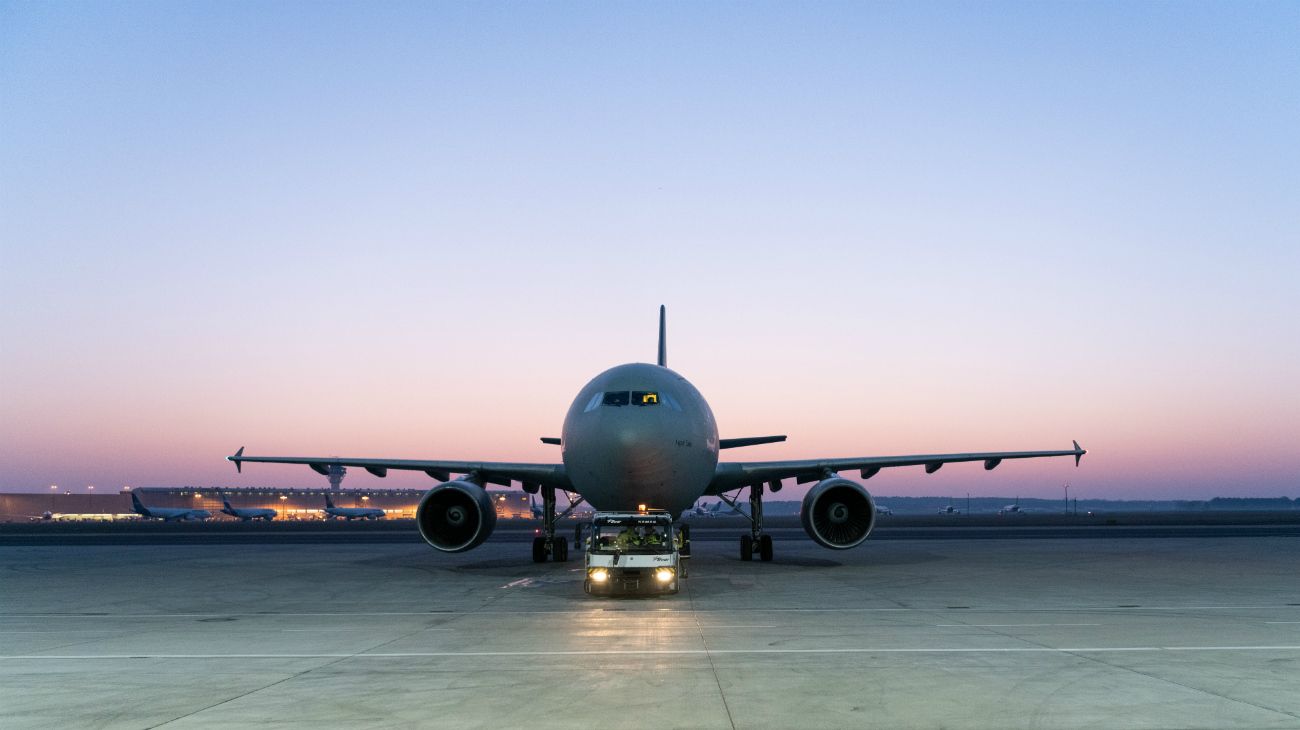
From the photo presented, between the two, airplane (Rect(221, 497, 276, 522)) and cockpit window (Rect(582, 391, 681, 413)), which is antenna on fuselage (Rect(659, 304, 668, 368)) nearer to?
cockpit window (Rect(582, 391, 681, 413))

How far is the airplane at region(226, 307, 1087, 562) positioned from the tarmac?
2172mm

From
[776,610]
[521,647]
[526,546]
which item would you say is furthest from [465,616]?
[526,546]

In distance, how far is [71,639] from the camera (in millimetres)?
12539

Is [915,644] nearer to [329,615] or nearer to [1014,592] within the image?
[1014,592]

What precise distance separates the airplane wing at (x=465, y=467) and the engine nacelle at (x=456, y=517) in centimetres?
157

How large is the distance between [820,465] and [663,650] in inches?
653

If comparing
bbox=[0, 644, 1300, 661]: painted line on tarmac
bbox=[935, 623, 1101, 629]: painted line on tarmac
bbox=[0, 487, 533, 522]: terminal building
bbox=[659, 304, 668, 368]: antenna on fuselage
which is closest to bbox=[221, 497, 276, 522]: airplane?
bbox=[0, 487, 533, 522]: terminal building

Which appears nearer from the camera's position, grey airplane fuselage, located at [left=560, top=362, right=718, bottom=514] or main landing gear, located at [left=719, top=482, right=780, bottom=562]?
grey airplane fuselage, located at [left=560, top=362, right=718, bottom=514]

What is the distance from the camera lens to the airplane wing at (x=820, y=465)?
86.5ft

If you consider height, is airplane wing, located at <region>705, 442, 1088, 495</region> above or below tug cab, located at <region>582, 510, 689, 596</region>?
above

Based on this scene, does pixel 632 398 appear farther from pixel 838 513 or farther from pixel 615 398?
pixel 838 513

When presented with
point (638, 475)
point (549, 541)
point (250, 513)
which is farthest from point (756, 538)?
point (250, 513)

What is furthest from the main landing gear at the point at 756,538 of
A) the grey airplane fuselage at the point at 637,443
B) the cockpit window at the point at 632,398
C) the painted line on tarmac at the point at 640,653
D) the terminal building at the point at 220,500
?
the terminal building at the point at 220,500

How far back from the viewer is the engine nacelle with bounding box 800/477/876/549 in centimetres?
2516
